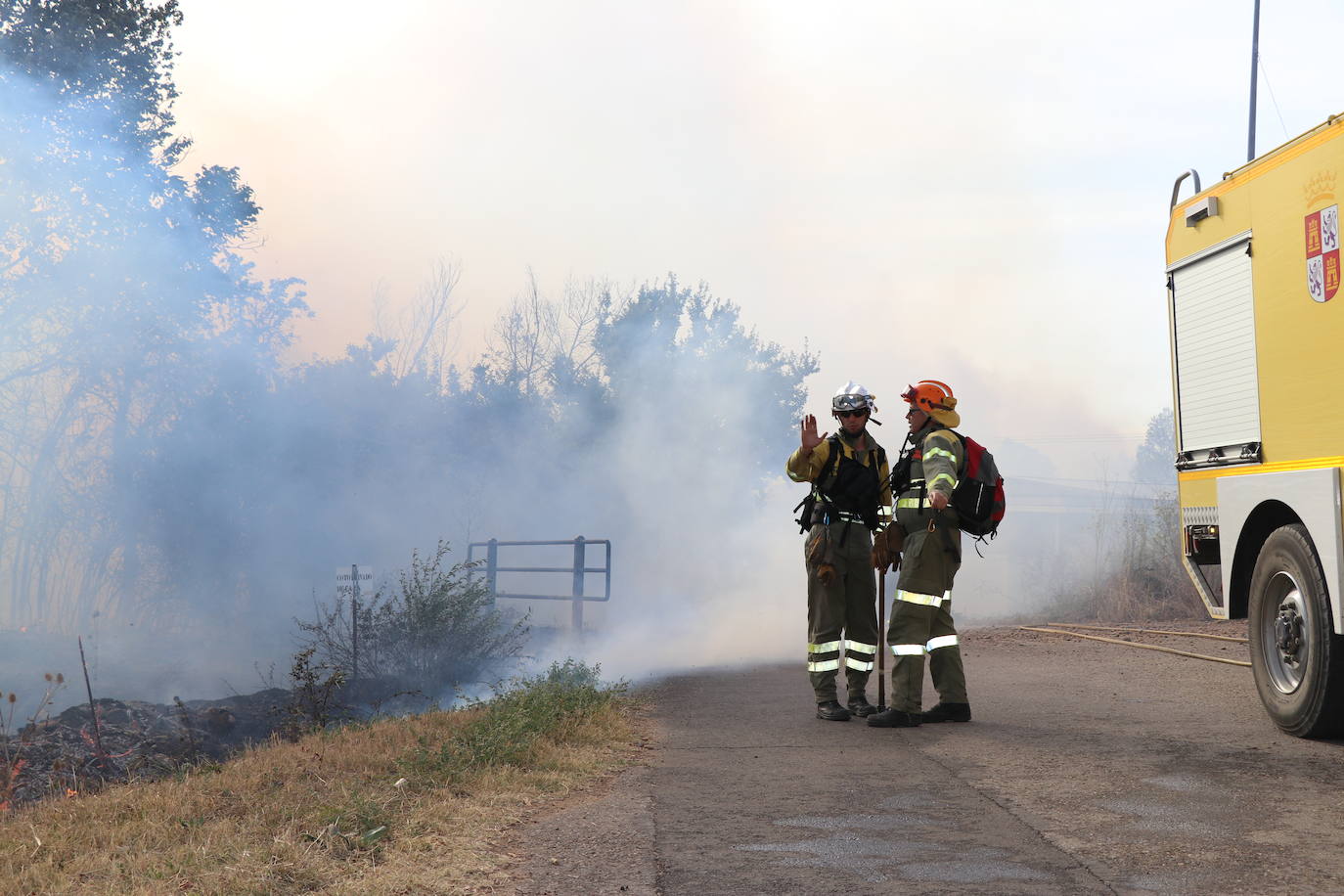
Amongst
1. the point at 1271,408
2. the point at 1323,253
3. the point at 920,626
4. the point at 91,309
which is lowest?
the point at 920,626

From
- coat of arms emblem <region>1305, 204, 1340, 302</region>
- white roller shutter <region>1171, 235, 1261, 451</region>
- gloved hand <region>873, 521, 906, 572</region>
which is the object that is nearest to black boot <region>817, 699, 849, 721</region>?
gloved hand <region>873, 521, 906, 572</region>

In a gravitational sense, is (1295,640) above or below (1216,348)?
below

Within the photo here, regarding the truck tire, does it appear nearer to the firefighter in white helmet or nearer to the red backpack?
the red backpack

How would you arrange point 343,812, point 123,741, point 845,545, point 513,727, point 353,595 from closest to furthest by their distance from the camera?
point 343,812 < point 513,727 < point 845,545 < point 123,741 < point 353,595

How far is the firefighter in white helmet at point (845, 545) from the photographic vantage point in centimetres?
711

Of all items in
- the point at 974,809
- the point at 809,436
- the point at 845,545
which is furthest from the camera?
the point at 845,545

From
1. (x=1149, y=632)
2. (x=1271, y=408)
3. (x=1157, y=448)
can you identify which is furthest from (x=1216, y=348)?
(x=1157, y=448)

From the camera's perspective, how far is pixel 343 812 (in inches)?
171

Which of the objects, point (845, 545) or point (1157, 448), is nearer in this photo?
point (845, 545)

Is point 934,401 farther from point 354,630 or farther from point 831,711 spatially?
point 354,630

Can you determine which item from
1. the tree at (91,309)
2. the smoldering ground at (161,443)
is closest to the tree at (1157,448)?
the smoldering ground at (161,443)

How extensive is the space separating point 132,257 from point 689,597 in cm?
1284

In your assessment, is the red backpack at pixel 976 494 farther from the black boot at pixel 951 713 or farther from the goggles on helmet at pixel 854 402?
the black boot at pixel 951 713

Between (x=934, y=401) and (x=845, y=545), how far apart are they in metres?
1.02
